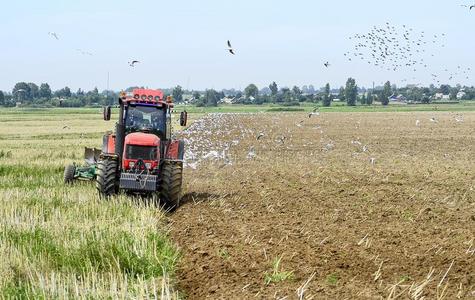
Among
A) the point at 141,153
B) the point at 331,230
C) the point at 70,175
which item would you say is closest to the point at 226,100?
the point at 70,175

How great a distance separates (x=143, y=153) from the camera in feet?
54.6

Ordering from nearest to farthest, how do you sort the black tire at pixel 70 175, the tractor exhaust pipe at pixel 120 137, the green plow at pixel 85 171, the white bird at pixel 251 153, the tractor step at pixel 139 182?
the tractor step at pixel 139 182 → the tractor exhaust pipe at pixel 120 137 → the green plow at pixel 85 171 → the black tire at pixel 70 175 → the white bird at pixel 251 153

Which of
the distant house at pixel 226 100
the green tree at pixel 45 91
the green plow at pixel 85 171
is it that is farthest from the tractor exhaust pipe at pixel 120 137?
the green tree at pixel 45 91

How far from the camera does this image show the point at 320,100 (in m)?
158

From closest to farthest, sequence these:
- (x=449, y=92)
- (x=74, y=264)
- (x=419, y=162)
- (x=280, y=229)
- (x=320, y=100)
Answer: (x=74, y=264), (x=280, y=229), (x=419, y=162), (x=449, y=92), (x=320, y=100)

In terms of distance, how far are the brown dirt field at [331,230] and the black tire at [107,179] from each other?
1561mm

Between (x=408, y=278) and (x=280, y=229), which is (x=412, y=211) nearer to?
(x=280, y=229)

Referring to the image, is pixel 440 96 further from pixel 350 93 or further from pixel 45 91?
pixel 45 91

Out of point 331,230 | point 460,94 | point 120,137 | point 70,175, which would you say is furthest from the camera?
point 460,94

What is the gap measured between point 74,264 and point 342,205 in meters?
6.93

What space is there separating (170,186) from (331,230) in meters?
4.84

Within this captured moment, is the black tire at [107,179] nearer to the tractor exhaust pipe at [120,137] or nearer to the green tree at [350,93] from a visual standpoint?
the tractor exhaust pipe at [120,137]

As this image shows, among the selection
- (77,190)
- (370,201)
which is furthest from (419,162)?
(77,190)

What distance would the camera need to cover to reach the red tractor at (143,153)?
636 inches
